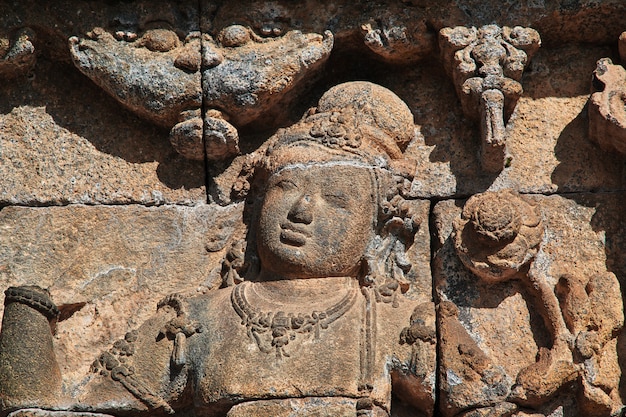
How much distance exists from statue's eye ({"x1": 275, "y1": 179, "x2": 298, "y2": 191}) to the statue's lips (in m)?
0.20

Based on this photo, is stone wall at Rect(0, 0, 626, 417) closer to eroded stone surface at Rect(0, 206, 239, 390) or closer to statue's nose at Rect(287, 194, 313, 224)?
eroded stone surface at Rect(0, 206, 239, 390)

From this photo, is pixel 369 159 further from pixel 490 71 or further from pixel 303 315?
pixel 303 315

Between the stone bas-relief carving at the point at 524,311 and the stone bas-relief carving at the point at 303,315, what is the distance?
0.54ft

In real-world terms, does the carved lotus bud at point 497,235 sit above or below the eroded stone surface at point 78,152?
below

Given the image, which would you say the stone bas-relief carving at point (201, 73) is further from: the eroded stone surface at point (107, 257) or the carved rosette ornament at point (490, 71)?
the carved rosette ornament at point (490, 71)

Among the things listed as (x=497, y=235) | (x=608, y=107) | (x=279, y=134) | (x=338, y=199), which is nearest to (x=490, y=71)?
(x=608, y=107)

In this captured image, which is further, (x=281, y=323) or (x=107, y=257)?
(x=107, y=257)

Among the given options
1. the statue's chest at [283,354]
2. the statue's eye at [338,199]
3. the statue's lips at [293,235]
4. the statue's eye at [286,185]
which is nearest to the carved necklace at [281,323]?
the statue's chest at [283,354]

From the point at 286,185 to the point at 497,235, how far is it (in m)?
1.02

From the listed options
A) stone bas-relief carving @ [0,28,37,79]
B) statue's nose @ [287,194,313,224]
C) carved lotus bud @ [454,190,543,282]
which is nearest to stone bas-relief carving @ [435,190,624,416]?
carved lotus bud @ [454,190,543,282]

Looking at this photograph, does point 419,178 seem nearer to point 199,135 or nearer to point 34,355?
point 199,135

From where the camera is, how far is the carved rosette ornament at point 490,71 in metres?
5.85

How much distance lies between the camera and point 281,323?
5492 millimetres

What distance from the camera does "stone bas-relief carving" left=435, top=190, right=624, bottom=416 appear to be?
5.36 m
